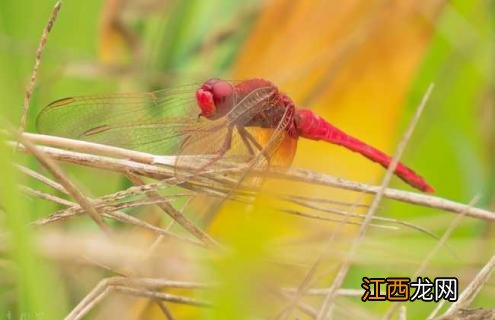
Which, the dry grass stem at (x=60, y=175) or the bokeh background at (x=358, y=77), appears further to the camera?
the bokeh background at (x=358, y=77)

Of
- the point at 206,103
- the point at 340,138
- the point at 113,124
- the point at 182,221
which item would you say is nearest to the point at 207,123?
the point at 206,103

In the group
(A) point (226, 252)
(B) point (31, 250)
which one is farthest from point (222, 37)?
(A) point (226, 252)

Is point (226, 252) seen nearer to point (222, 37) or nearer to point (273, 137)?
point (273, 137)

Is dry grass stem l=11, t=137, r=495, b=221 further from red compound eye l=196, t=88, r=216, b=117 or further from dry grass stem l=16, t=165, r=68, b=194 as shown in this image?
red compound eye l=196, t=88, r=216, b=117

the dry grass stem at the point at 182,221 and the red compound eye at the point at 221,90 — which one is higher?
the red compound eye at the point at 221,90

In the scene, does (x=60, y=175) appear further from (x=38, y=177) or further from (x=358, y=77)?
(x=358, y=77)

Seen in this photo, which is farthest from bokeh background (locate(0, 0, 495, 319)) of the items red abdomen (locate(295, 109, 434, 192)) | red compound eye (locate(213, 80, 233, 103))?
red compound eye (locate(213, 80, 233, 103))

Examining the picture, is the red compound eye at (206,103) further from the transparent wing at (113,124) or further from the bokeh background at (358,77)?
the bokeh background at (358,77)

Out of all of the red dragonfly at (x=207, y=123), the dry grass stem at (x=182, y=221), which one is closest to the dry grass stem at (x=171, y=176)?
the dry grass stem at (x=182, y=221)
